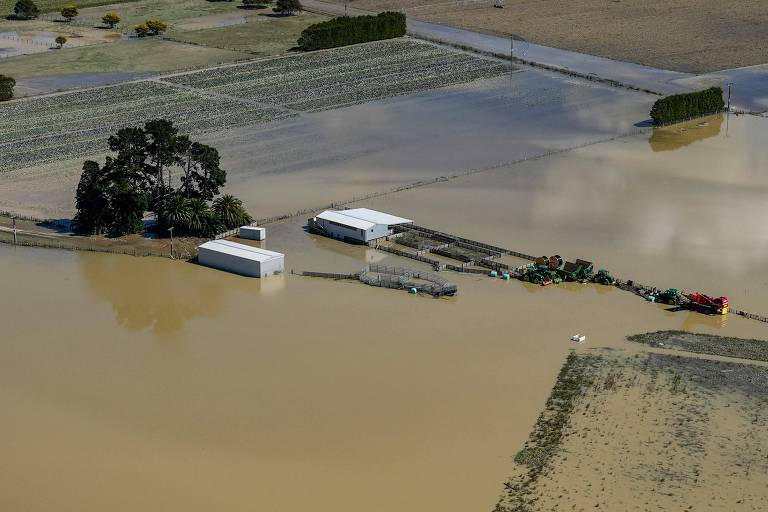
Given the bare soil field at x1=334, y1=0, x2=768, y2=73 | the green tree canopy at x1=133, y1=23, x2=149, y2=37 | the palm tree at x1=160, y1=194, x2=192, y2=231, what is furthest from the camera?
the green tree canopy at x1=133, y1=23, x2=149, y2=37

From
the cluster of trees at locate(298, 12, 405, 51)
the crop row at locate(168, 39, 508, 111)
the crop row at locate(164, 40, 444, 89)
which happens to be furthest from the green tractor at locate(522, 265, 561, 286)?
the cluster of trees at locate(298, 12, 405, 51)

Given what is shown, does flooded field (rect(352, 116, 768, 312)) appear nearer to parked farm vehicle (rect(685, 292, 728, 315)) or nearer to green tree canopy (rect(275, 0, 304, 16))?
parked farm vehicle (rect(685, 292, 728, 315))

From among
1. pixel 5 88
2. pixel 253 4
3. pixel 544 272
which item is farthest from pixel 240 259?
pixel 253 4

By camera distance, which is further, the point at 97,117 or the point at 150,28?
the point at 150,28

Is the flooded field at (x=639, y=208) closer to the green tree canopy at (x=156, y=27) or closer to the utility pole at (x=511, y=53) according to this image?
the utility pole at (x=511, y=53)

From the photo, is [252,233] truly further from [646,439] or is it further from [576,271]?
[646,439]
